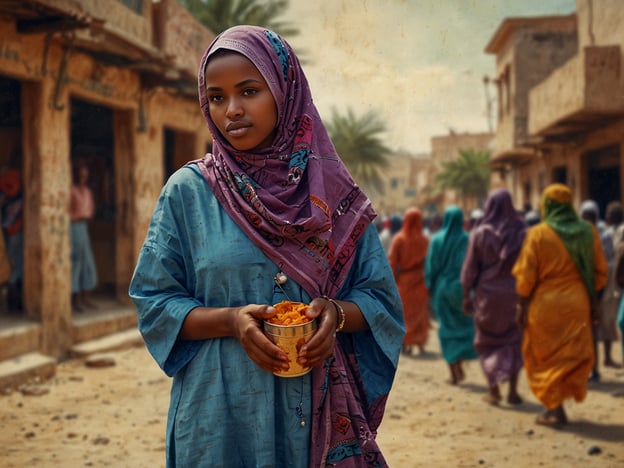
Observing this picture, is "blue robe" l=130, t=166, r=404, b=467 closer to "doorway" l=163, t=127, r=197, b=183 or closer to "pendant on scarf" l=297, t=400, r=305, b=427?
"pendant on scarf" l=297, t=400, r=305, b=427

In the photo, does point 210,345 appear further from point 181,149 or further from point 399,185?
point 399,185

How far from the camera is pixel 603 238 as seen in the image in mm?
7688

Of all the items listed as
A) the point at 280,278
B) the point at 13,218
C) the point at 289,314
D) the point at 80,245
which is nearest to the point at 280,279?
the point at 280,278

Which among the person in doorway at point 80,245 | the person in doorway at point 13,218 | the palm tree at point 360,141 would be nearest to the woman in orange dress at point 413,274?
the person in doorway at point 80,245

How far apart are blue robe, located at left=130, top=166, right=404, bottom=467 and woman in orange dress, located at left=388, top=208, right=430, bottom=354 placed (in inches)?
266

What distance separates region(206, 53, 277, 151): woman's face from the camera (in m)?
1.70

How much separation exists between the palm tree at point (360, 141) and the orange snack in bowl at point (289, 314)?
34.8 metres

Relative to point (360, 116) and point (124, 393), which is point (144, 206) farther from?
point (360, 116)

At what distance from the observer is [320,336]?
5.24 ft

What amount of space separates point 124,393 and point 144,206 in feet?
13.4

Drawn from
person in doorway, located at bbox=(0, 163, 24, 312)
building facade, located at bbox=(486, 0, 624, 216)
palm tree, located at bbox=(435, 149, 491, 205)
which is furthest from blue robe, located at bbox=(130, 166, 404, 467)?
palm tree, located at bbox=(435, 149, 491, 205)

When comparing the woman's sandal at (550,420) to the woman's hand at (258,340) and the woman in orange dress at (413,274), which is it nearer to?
the woman in orange dress at (413,274)

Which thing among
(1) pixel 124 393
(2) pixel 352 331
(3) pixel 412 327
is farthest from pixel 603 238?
(2) pixel 352 331

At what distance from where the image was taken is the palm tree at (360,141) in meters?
36.4
